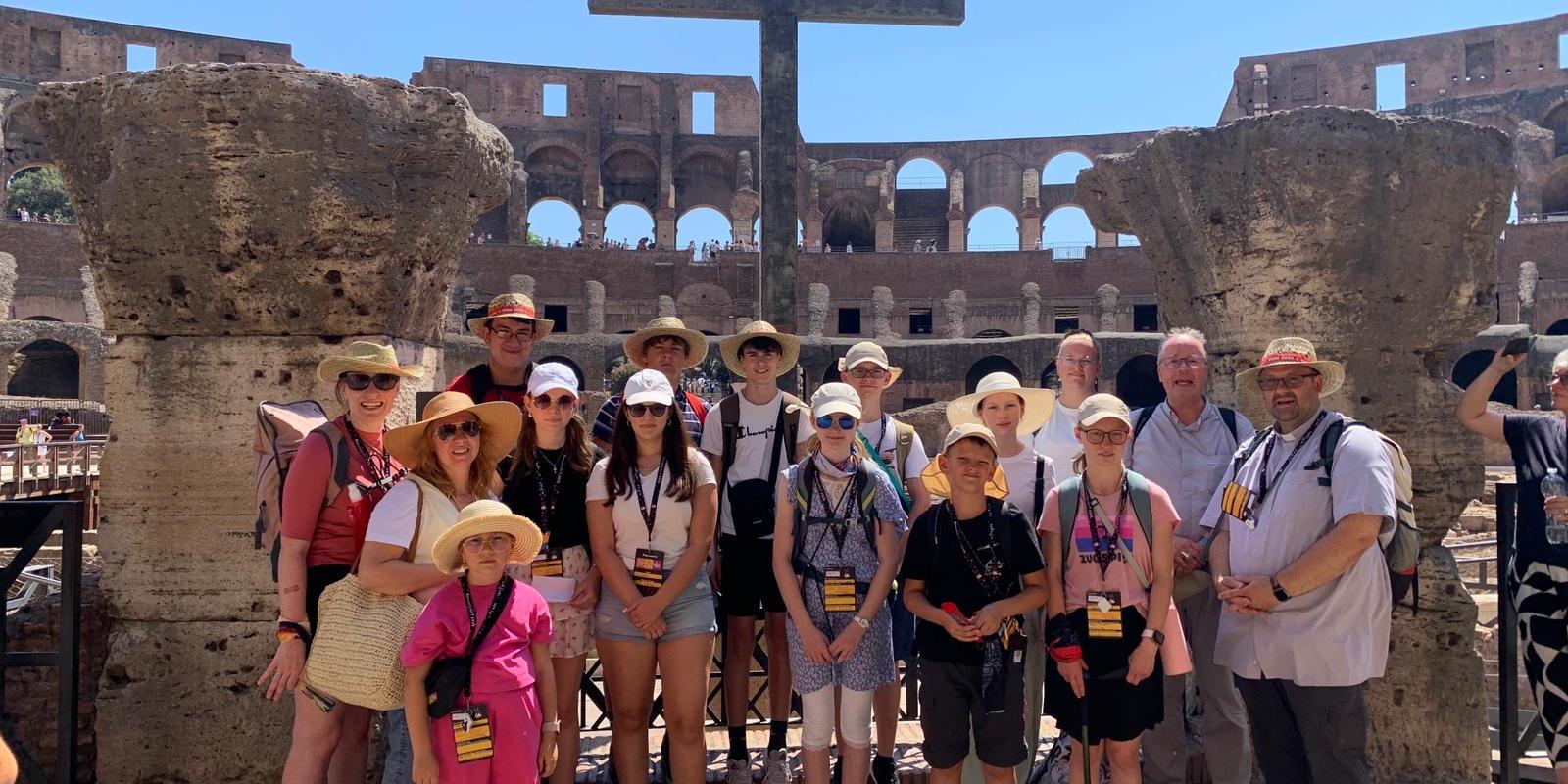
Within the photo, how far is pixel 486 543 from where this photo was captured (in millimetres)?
2816

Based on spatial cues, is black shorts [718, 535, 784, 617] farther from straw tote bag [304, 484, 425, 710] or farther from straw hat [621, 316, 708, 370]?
straw tote bag [304, 484, 425, 710]

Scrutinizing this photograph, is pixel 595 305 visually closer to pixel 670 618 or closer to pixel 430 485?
pixel 670 618

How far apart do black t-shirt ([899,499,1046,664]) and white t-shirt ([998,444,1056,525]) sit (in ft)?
1.21

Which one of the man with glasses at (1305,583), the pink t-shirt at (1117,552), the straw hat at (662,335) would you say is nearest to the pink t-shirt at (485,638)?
the straw hat at (662,335)

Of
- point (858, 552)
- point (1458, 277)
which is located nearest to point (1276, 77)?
point (1458, 277)

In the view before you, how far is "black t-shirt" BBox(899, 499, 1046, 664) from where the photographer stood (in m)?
3.19

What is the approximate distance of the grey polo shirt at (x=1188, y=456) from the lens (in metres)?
3.61

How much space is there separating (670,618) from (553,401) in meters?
0.82

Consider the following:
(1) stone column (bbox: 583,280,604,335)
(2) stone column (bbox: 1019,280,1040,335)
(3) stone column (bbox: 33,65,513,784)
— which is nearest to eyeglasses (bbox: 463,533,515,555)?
(3) stone column (bbox: 33,65,513,784)

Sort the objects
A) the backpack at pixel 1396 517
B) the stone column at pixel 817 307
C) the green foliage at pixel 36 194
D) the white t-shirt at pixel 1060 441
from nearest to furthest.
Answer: the backpack at pixel 1396 517, the white t-shirt at pixel 1060 441, the stone column at pixel 817 307, the green foliage at pixel 36 194

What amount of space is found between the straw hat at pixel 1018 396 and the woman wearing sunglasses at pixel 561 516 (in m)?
1.36

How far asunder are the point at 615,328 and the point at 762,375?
90.2 feet

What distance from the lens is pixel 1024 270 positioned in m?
31.9

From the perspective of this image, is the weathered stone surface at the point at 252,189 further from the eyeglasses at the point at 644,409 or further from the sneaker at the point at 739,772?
the sneaker at the point at 739,772
